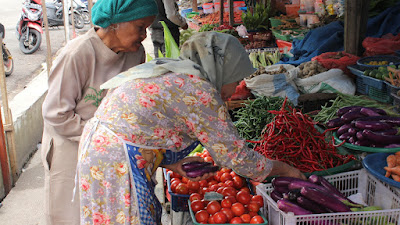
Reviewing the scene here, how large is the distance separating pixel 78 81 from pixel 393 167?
6.26 feet

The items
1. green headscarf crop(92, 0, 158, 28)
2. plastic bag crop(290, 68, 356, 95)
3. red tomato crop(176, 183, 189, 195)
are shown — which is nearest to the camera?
green headscarf crop(92, 0, 158, 28)

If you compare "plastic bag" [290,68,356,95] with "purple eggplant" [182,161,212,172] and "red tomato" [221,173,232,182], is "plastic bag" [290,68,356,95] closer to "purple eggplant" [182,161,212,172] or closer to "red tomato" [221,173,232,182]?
"red tomato" [221,173,232,182]

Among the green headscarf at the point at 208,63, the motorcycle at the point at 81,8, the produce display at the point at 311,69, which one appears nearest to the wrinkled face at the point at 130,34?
the green headscarf at the point at 208,63

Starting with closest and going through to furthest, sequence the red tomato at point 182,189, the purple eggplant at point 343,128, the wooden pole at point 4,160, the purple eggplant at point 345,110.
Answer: the red tomato at point 182,189
the purple eggplant at point 343,128
the purple eggplant at point 345,110
the wooden pole at point 4,160

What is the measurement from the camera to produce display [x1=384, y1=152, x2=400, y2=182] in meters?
2.34

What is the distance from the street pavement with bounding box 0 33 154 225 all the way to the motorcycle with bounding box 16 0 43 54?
6.33 m

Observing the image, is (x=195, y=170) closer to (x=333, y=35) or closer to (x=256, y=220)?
(x=256, y=220)

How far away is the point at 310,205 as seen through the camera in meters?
2.17

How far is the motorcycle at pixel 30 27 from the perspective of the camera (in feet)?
33.6

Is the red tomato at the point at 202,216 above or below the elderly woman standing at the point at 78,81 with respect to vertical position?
below

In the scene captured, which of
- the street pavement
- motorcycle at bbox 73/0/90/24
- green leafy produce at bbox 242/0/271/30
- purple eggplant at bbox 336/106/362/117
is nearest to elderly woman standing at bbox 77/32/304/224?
purple eggplant at bbox 336/106/362/117

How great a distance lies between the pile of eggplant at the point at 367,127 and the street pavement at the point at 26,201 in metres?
2.81

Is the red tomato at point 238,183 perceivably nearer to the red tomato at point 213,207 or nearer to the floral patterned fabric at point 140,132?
the red tomato at point 213,207

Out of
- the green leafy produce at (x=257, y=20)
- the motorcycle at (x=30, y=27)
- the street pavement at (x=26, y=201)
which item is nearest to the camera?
the street pavement at (x=26, y=201)
